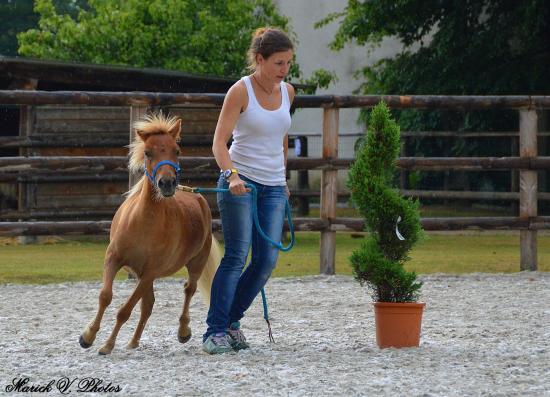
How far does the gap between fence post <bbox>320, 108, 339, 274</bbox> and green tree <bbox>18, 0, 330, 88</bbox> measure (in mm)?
15394

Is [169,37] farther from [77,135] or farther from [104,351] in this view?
[104,351]

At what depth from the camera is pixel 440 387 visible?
538cm

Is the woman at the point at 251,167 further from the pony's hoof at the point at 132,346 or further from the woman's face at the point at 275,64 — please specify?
the pony's hoof at the point at 132,346

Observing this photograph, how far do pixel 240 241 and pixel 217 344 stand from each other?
602 mm

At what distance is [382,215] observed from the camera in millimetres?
6805

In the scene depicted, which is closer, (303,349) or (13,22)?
(303,349)

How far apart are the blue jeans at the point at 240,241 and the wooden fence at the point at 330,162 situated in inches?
165

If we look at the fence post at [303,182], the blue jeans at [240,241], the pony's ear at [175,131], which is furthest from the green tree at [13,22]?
the blue jeans at [240,241]

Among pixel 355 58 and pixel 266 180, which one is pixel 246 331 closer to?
pixel 266 180

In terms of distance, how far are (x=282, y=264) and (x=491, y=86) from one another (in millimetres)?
10332

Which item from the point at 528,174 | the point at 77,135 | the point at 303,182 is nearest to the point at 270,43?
the point at 528,174

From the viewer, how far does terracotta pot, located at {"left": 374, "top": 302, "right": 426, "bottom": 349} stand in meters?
6.69

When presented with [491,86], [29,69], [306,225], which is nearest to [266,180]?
[306,225]

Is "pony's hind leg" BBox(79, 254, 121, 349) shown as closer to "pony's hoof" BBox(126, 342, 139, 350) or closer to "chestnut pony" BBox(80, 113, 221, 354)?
"chestnut pony" BBox(80, 113, 221, 354)
